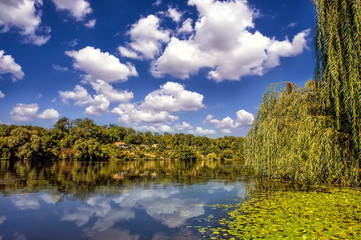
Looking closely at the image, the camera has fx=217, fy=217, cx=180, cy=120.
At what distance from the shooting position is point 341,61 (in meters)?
10.6

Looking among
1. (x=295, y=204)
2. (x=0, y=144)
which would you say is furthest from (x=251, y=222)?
(x=0, y=144)

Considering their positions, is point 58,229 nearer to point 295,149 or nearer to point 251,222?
point 251,222

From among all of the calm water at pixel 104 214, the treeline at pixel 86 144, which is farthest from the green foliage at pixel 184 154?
the calm water at pixel 104 214

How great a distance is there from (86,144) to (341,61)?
68675 mm

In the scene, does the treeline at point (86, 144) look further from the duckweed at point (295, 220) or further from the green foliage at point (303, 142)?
the duckweed at point (295, 220)

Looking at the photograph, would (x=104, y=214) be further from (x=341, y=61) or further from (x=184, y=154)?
(x=184, y=154)

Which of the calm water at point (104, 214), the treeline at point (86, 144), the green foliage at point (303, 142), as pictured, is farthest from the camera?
the treeline at point (86, 144)

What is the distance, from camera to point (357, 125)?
10203 millimetres

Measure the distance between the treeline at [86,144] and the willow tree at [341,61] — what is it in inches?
2404

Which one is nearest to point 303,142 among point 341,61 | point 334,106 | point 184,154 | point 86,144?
Result: point 334,106

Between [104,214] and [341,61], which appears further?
[341,61]

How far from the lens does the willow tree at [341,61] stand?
1010 cm

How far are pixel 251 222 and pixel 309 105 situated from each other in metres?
9.25

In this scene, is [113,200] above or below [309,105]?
below
